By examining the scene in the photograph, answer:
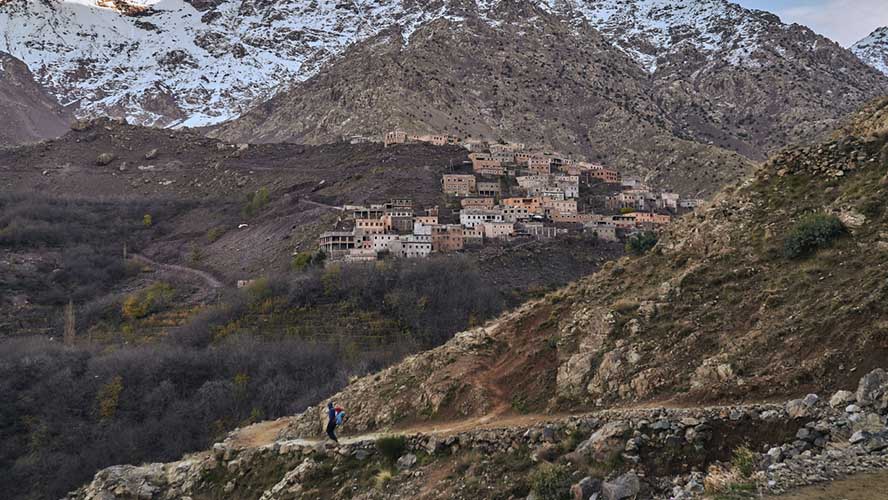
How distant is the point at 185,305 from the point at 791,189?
45.9m

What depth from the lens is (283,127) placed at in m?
112

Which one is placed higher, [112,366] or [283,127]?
[283,127]

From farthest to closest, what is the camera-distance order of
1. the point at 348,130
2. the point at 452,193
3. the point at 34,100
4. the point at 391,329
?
the point at 34,100, the point at 348,130, the point at 452,193, the point at 391,329

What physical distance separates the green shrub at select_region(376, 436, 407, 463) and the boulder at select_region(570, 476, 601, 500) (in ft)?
11.6

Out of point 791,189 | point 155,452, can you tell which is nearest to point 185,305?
point 155,452

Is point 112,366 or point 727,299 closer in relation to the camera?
point 727,299

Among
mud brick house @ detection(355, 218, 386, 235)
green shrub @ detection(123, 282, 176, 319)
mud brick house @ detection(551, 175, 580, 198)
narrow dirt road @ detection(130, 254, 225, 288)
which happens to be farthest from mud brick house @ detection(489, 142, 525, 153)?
green shrub @ detection(123, 282, 176, 319)

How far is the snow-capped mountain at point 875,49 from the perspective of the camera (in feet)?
563

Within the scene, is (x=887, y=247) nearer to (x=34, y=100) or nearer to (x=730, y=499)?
(x=730, y=499)

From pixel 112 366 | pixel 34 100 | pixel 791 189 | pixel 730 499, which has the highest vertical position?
pixel 34 100

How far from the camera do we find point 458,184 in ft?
216

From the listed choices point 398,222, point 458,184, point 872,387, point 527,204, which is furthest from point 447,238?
point 872,387

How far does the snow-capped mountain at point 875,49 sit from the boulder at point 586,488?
636 feet

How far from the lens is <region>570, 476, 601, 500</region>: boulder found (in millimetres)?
6277
